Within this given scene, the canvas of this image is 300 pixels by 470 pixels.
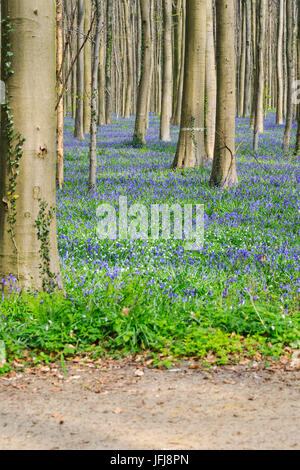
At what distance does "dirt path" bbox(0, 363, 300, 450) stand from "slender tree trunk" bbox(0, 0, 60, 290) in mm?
1374

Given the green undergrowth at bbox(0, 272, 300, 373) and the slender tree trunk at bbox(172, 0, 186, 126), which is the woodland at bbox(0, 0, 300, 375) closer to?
the green undergrowth at bbox(0, 272, 300, 373)

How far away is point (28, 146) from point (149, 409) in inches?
117

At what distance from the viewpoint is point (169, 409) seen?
4.11m

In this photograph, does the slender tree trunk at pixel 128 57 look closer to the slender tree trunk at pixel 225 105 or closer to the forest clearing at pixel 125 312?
the slender tree trunk at pixel 225 105

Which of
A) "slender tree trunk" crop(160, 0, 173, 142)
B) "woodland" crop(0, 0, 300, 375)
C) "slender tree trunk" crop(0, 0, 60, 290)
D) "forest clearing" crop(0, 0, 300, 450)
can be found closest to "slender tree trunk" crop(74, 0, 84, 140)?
"slender tree trunk" crop(160, 0, 173, 142)

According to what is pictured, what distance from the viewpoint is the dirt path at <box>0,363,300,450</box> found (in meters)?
3.59

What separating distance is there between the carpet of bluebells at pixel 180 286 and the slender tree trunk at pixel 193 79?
286 cm

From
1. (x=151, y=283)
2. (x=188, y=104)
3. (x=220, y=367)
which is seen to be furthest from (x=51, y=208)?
(x=188, y=104)

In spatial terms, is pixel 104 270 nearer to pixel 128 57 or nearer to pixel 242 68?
pixel 242 68

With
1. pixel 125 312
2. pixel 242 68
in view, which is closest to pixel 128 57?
pixel 242 68

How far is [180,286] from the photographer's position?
6.38m

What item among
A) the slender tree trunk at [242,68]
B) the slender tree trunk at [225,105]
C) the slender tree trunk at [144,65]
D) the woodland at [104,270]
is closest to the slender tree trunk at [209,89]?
the slender tree trunk at [225,105]
